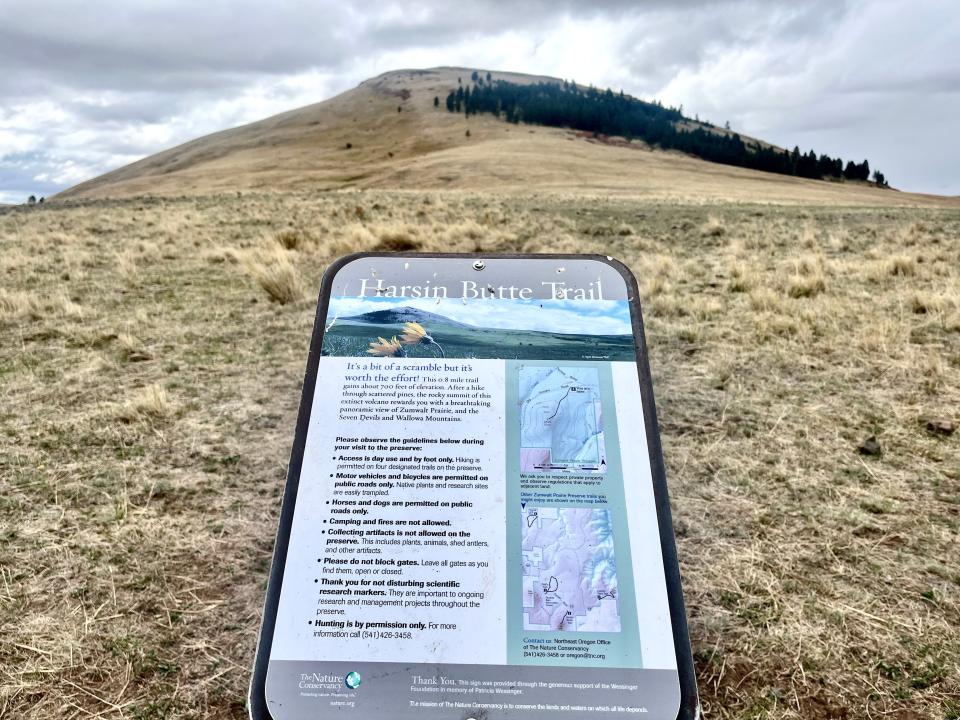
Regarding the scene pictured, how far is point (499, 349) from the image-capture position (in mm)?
3207

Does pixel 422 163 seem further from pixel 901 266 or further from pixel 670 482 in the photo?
pixel 670 482

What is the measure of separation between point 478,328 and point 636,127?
105795 millimetres

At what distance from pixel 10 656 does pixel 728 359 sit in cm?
586

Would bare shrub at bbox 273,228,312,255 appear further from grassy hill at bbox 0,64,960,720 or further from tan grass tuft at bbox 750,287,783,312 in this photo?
tan grass tuft at bbox 750,287,783,312

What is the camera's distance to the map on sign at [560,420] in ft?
9.60

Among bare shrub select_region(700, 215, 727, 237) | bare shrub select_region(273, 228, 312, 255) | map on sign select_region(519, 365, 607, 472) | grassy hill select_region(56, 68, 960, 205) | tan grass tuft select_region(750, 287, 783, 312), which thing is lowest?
grassy hill select_region(56, 68, 960, 205)

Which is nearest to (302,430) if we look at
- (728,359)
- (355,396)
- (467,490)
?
(355,396)

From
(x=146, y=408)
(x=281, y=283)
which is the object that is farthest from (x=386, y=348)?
(x=281, y=283)

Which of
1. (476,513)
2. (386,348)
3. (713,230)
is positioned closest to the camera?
(476,513)

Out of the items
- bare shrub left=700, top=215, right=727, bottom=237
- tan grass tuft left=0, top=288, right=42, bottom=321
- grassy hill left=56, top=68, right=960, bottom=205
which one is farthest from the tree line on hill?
tan grass tuft left=0, top=288, right=42, bottom=321

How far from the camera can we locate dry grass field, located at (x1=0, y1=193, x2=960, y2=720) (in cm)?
306

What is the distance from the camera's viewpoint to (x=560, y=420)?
3.02 meters

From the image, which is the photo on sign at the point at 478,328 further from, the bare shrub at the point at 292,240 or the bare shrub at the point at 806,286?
the bare shrub at the point at 292,240

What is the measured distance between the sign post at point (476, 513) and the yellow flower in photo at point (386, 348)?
1cm
